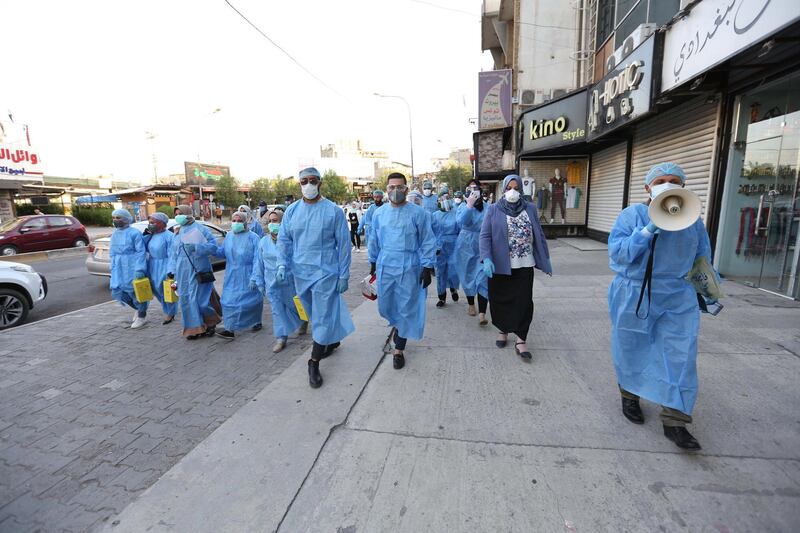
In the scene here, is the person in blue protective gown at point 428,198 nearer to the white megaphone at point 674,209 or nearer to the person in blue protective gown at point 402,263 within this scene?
the person in blue protective gown at point 402,263

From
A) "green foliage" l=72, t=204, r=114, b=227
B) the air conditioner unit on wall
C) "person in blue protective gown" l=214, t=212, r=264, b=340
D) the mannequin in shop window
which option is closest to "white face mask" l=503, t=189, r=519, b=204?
"person in blue protective gown" l=214, t=212, r=264, b=340

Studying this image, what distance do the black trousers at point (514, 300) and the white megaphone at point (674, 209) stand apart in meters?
1.64

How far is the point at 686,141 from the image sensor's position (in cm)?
748

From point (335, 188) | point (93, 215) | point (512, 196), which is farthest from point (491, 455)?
point (335, 188)

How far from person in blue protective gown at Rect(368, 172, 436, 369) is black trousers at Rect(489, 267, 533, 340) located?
2.52 feet

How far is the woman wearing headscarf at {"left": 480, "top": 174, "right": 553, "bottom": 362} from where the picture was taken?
3.82 metres

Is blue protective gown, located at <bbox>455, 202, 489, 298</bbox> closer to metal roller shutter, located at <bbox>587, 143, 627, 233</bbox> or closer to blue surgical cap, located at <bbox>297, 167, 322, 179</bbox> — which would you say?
blue surgical cap, located at <bbox>297, 167, 322, 179</bbox>

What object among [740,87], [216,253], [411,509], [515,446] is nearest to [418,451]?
[411,509]

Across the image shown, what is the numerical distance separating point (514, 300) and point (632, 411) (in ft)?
4.79

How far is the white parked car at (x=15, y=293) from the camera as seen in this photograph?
5896mm

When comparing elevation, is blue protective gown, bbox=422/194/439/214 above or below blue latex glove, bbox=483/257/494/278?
above

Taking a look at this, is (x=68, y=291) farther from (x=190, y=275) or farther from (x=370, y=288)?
(x=370, y=288)

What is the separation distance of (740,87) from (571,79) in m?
10.6

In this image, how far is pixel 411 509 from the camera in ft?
6.59
